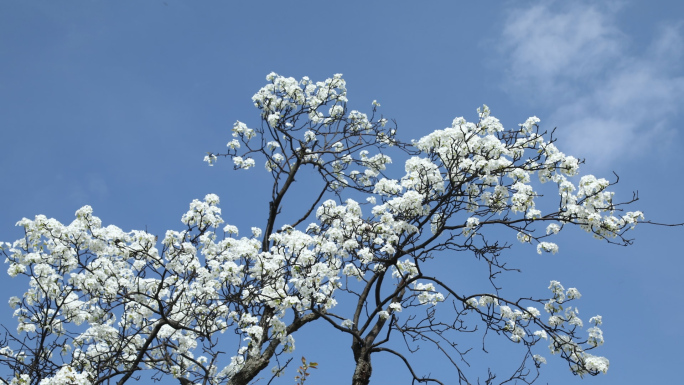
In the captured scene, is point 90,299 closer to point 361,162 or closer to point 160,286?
point 160,286

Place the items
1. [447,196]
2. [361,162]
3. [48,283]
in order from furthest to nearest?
[361,162] < [447,196] < [48,283]

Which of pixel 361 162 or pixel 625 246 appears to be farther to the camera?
pixel 361 162

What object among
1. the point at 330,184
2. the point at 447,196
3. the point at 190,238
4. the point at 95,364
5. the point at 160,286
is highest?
the point at 330,184

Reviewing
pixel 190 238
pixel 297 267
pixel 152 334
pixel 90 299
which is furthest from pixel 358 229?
pixel 90 299

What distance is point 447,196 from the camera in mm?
10297

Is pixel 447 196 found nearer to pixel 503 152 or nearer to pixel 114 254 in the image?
pixel 503 152

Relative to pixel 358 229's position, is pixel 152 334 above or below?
below

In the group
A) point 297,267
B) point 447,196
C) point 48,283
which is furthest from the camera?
point 447,196

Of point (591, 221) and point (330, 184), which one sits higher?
point (330, 184)

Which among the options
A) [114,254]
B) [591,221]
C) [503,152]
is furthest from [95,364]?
[591,221]

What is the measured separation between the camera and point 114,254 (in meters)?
9.77

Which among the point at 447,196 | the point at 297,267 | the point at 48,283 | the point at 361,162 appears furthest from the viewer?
the point at 361,162

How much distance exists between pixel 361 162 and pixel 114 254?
5.81m

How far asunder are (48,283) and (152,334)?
1831mm
